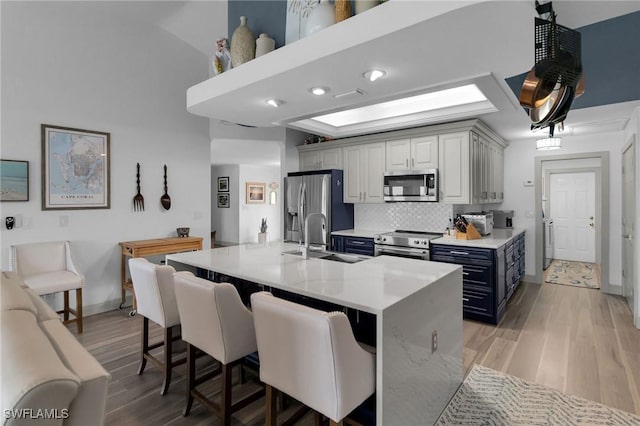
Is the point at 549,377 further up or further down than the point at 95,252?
further down

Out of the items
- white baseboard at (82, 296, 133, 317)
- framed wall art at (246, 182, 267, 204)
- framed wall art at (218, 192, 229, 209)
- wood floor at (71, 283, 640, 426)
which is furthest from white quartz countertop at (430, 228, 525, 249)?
framed wall art at (218, 192, 229, 209)

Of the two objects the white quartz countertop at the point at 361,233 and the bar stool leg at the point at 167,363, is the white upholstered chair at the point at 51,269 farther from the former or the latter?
the white quartz countertop at the point at 361,233

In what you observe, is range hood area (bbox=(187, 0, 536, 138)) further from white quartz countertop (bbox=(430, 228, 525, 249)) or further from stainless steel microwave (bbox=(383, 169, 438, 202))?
white quartz countertop (bbox=(430, 228, 525, 249))

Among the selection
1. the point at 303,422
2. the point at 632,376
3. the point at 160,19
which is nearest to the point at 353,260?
the point at 303,422

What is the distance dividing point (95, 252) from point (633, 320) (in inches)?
246

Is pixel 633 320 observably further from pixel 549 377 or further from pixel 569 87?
pixel 569 87

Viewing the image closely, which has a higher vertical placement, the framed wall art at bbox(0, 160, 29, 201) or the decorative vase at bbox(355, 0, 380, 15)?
the decorative vase at bbox(355, 0, 380, 15)

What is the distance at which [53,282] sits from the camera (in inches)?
126

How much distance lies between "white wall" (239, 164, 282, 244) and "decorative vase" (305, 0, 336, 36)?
7396mm

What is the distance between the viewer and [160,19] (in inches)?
165

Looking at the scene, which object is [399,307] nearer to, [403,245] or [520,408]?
[520,408]

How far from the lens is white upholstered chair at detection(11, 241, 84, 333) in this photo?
3202mm

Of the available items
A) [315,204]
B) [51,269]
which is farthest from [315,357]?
[315,204]

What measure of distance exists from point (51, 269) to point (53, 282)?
39 centimetres
